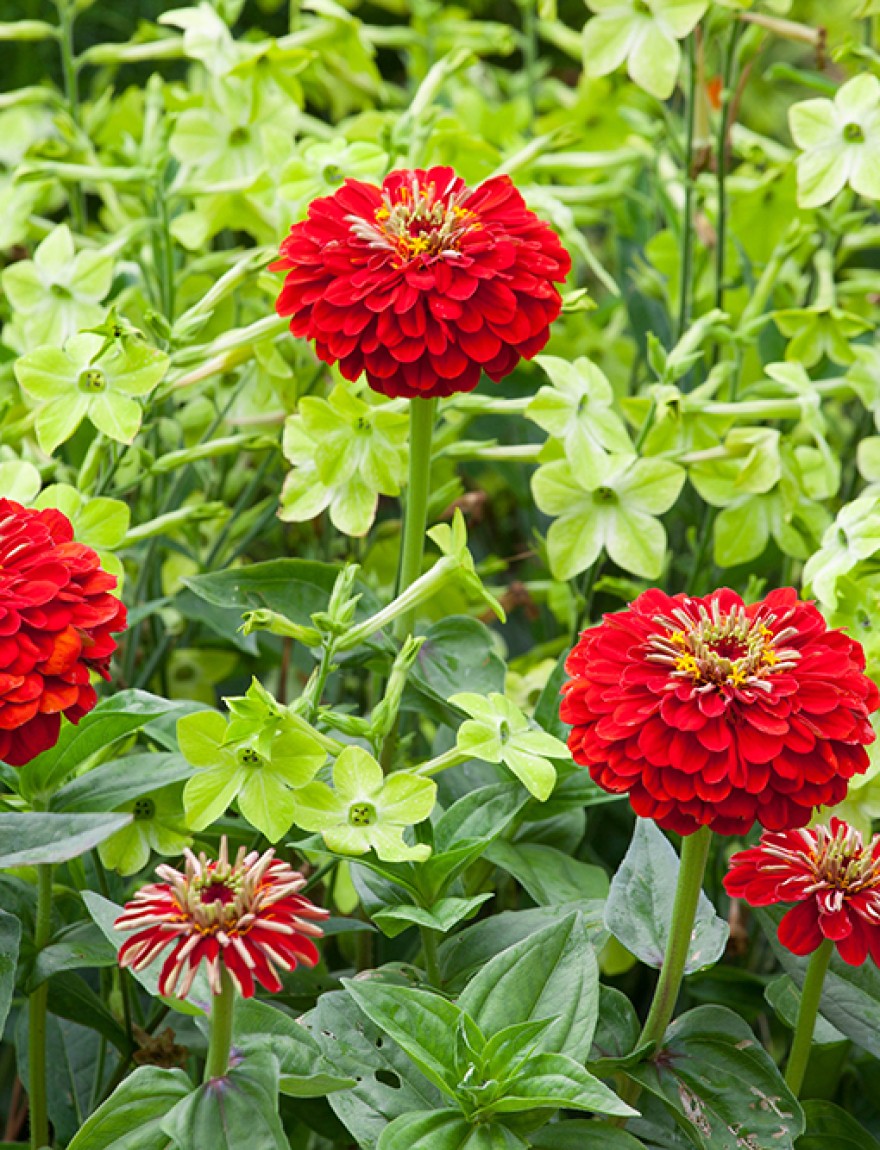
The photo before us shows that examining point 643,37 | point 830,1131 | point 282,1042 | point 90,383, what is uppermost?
point 643,37

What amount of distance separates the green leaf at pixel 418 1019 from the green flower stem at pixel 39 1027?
5.7 inches

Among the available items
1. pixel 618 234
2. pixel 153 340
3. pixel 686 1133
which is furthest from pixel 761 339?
pixel 686 1133

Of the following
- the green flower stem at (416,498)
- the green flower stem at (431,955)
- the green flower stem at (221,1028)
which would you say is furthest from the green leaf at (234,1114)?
the green flower stem at (416,498)

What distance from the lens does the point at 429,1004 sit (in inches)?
17.8

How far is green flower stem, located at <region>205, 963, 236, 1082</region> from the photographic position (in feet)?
1.29

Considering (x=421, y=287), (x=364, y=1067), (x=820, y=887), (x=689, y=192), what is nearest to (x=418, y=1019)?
(x=364, y=1067)

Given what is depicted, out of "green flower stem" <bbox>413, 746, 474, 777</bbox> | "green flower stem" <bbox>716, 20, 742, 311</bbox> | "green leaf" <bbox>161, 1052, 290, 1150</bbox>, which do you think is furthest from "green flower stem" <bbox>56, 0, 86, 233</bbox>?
"green leaf" <bbox>161, 1052, 290, 1150</bbox>

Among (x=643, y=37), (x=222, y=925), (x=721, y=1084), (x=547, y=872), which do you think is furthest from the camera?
(x=643, y=37)

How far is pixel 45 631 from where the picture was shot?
0.43m

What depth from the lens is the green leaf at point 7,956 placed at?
17.7 inches

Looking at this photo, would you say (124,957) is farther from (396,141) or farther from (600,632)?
(396,141)

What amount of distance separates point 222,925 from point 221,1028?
0.16 feet

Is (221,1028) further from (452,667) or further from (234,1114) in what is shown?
(452,667)

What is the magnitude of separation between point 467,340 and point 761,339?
1.32ft
